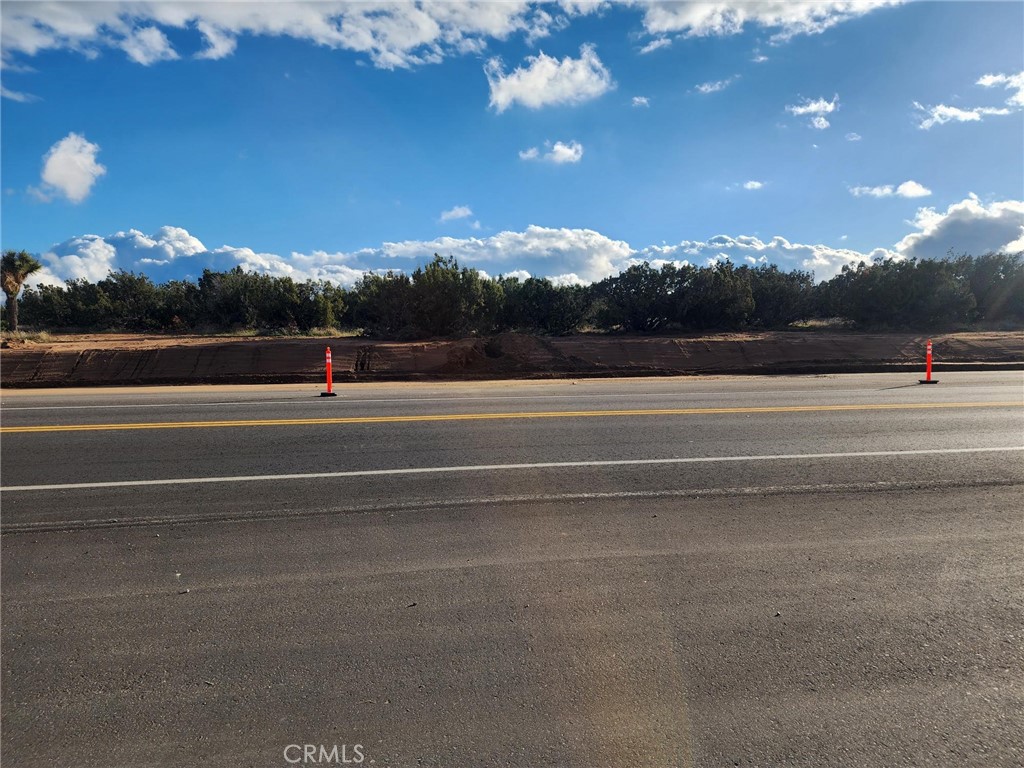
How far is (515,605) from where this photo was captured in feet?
12.0

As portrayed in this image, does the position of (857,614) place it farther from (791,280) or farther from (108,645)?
(791,280)

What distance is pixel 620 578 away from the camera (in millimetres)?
4008

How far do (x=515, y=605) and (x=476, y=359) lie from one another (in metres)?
17.6

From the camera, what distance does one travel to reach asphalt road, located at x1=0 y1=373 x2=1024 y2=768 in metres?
2.66

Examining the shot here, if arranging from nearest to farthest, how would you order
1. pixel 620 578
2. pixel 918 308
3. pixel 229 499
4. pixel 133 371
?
pixel 620 578
pixel 229 499
pixel 133 371
pixel 918 308

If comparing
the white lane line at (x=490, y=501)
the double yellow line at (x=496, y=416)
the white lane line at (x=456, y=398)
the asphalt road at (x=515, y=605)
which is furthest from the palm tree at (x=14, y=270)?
the white lane line at (x=490, y=501)

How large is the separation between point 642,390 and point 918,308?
2252 centimetres

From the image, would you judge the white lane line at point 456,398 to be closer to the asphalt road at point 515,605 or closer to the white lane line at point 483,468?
the asphalt road at point 515,605

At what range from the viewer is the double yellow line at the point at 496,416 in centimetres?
912

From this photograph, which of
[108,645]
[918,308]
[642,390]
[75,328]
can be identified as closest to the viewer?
[108,645]

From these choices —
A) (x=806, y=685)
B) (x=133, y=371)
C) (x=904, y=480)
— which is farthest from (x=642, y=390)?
(x=133, y=371)

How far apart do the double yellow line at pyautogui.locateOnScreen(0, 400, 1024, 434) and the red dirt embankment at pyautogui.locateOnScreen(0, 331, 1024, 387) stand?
9001 millimetres

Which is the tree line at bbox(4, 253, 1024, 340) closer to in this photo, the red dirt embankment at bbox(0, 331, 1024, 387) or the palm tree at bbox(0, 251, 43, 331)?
the palm tree at bbox(0, 251, 43, 331)

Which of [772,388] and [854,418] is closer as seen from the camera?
[854,418]
